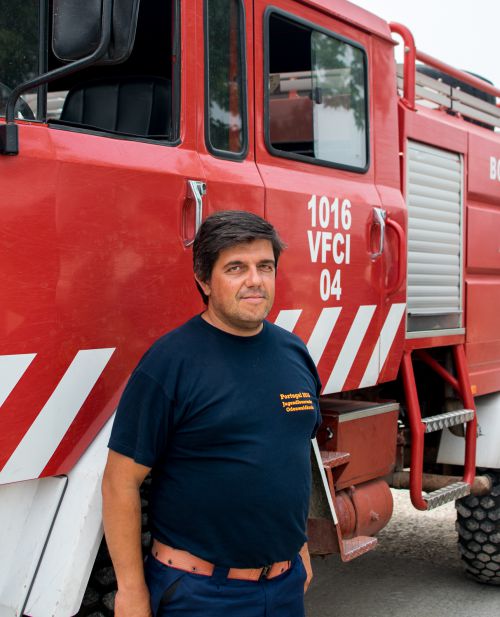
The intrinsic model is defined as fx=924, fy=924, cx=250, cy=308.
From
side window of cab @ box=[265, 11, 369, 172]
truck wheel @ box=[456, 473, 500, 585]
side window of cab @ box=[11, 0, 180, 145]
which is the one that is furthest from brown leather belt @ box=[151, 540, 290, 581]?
truck wheel @ box=[456, 473, 500, 585]

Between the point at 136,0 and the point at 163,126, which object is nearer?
the point at 136,0

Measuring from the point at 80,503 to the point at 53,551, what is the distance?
0.46 ft

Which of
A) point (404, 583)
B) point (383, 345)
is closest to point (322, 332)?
point (383, 345)

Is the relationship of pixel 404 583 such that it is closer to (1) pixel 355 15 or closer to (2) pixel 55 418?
(1) pixel 355 15

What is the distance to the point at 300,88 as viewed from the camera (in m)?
3.60

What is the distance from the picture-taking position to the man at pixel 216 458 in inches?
88.7

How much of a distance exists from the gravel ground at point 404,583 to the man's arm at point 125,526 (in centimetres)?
258

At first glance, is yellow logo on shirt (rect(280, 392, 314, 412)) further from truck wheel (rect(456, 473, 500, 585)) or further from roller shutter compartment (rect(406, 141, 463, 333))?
truck wheel (rect(456, 473, 500, 585))

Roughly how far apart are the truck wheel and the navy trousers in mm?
2760

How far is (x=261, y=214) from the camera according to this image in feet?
10.4

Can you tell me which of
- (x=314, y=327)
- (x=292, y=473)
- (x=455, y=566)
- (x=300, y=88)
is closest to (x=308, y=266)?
(x=314, y=327)

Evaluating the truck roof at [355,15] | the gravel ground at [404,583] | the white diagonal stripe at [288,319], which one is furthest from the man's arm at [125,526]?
the gravel ground at [404,583]

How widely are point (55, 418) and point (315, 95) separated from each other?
1.83 metres

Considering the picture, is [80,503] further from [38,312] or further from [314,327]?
[314,327]
